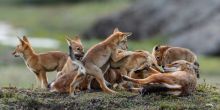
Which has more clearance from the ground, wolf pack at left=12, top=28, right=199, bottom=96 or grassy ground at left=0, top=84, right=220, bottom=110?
wolf pack at left=12, top=28, right=199, bottom=96

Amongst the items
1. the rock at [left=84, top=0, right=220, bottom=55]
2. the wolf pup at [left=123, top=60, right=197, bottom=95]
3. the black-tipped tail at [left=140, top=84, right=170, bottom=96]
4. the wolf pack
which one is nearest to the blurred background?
the rock at [left=84, top=0, right=220, bottom=55]

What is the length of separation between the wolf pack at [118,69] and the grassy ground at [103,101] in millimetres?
156

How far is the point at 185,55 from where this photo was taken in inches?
520

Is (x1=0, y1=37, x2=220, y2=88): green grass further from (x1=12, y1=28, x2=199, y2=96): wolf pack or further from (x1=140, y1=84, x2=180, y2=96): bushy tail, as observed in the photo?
(x1=140, y1=84, x2=180, y2=96): bushy tail

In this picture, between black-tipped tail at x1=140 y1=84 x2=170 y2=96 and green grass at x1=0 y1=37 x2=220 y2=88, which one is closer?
black-tipped tail at x1=140 y1=84 x2=170 y2=96

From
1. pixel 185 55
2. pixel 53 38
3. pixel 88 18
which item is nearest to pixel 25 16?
pixel 88 18

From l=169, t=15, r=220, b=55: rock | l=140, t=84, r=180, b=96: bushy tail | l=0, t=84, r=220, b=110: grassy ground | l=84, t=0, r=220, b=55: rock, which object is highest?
l=84, t=0, r=220, b=55: rock

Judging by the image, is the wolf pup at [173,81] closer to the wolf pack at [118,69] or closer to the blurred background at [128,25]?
the wolf pack at [118,69]

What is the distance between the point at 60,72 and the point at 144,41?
2359 centimetres

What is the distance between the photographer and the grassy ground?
443 inches

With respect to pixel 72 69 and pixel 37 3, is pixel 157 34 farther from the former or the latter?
pixel 72 69

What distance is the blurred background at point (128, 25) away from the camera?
1216 inches

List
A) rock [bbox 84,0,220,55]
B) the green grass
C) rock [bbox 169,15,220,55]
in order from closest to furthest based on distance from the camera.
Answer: the green grass < rock [bbox 169,15,220,55] < rock [bbox 84,0,220,55]

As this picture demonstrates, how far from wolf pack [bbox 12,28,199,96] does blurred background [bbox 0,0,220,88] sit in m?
11.4
